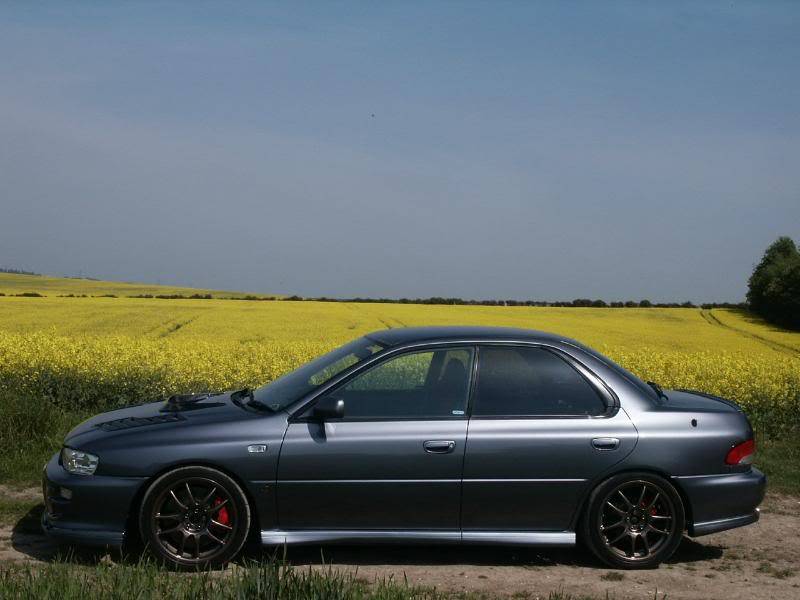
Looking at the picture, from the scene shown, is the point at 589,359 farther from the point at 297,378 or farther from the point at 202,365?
the point at 202,365

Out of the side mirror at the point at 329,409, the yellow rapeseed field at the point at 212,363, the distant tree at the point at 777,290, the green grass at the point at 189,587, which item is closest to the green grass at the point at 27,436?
the yellow rapeseed field at the point at 212,363

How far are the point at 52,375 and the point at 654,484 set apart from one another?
8.37 meters

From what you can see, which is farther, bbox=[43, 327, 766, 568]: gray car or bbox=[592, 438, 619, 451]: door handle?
bbox=[592, 438, 619, 451]: door handle

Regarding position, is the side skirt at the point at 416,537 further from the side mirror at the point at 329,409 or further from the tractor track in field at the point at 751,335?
the tractor track in field at the point at 751,335

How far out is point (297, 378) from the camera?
6.62 metres

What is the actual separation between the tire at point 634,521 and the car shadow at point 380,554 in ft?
0.62

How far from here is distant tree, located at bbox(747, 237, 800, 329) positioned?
40.1 m

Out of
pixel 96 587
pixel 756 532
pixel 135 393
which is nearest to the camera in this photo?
pixel 96 587

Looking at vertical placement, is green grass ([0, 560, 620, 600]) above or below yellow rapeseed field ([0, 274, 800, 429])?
below

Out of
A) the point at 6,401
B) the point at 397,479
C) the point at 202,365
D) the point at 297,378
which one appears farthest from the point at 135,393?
the point at 397,479

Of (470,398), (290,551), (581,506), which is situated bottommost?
(290,551)

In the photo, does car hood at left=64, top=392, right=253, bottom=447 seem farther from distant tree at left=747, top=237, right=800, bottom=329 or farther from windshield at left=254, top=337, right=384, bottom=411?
distant tree at left=747, top=237, right=800, bottom=329

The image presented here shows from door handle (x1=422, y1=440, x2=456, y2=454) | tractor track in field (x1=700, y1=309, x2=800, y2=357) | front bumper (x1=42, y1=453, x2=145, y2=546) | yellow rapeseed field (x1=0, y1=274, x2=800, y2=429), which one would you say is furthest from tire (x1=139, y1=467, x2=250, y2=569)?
tractor track in field (x1=700, y1=309, x2=800, y2=357)

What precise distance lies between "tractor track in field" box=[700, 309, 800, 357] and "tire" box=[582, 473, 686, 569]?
62.6 feet
